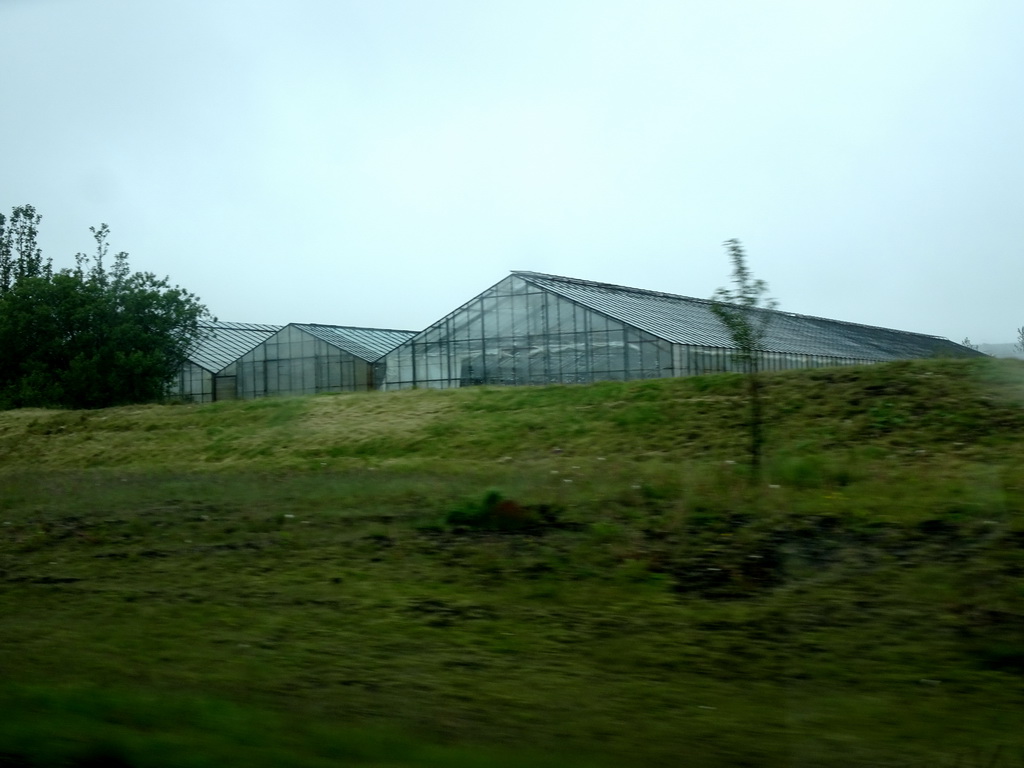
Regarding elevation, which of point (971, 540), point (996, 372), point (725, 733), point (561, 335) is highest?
point (561, 335)

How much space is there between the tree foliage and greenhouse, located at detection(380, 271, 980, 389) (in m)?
10.7

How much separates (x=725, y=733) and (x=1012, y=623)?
3026mm

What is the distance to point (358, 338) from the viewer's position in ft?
164

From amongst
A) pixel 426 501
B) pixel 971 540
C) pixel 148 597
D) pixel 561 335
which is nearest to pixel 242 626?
pixel 148 597

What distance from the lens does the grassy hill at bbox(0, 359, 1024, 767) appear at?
19.0 ft

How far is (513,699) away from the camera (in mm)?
6594

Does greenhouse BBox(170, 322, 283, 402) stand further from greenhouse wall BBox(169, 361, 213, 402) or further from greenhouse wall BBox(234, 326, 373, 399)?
greenhouse wall BBox(234, 326, 373, 399)

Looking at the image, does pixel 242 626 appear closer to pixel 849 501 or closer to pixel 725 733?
pixel 725 733

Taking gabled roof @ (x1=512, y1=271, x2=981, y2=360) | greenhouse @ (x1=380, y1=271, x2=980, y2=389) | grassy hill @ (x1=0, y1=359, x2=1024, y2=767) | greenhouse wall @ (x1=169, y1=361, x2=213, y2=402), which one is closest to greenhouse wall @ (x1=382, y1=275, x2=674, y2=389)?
greenhouse @ (x1=380, y1=271, x2=980, y2=389)

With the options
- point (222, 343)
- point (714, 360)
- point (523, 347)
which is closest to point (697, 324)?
point (714, 360)

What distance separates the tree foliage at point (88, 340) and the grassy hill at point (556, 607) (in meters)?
23.7

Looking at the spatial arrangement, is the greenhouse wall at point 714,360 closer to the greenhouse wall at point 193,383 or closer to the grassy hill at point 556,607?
the grassy hill at point 556,607

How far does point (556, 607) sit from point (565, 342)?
28114 mm

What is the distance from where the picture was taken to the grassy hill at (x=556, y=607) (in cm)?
580
